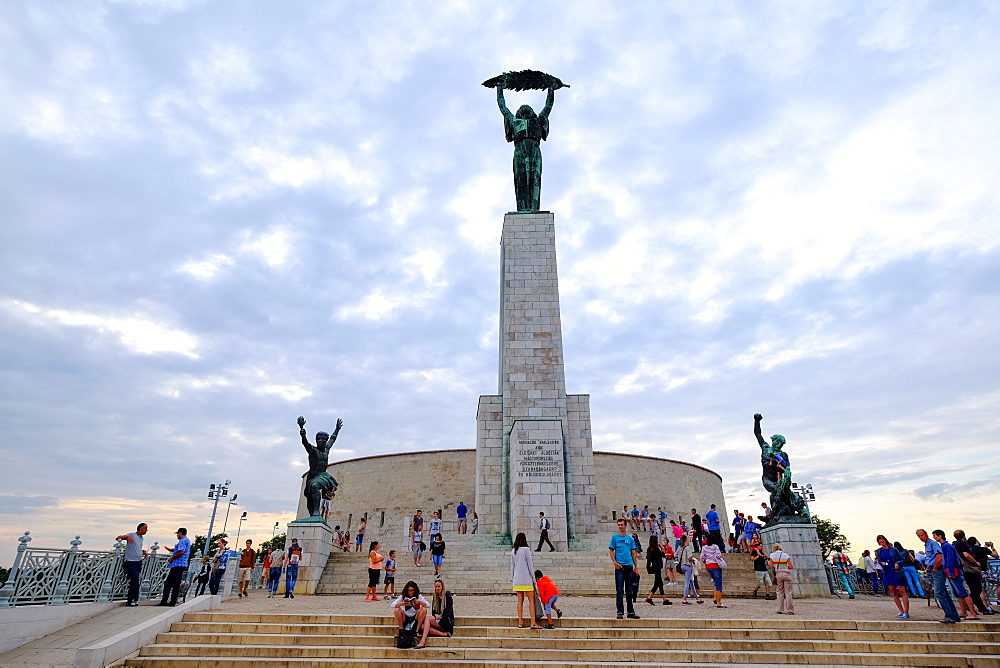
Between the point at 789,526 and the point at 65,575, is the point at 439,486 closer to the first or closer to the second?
the point at 789,526

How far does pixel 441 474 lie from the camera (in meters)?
29.3

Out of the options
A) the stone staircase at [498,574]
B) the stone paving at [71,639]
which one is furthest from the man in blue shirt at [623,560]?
the stone paving at [71,639]

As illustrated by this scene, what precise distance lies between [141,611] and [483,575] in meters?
6.76

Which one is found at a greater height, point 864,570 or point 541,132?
point 541,132

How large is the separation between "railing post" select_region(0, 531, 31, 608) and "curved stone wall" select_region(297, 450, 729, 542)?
66.4ft

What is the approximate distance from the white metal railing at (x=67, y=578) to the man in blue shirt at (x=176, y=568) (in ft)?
2.91

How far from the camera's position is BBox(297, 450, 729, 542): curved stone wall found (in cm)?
2883

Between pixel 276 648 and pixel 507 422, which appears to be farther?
pixel 507 422

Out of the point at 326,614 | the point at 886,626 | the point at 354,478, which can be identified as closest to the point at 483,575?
the point at 326,614

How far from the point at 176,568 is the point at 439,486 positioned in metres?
19.6

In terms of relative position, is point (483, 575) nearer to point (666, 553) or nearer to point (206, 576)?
point (666, 553)

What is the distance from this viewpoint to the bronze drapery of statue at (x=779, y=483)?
41.9ft

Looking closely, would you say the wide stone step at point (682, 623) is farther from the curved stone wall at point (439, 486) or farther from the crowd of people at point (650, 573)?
the curved stone wall at point (439, 486)

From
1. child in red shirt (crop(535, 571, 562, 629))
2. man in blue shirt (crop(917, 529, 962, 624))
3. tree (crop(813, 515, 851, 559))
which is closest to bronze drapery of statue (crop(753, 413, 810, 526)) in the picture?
man in blue shirt (crop(917, 529, 962, 624))
